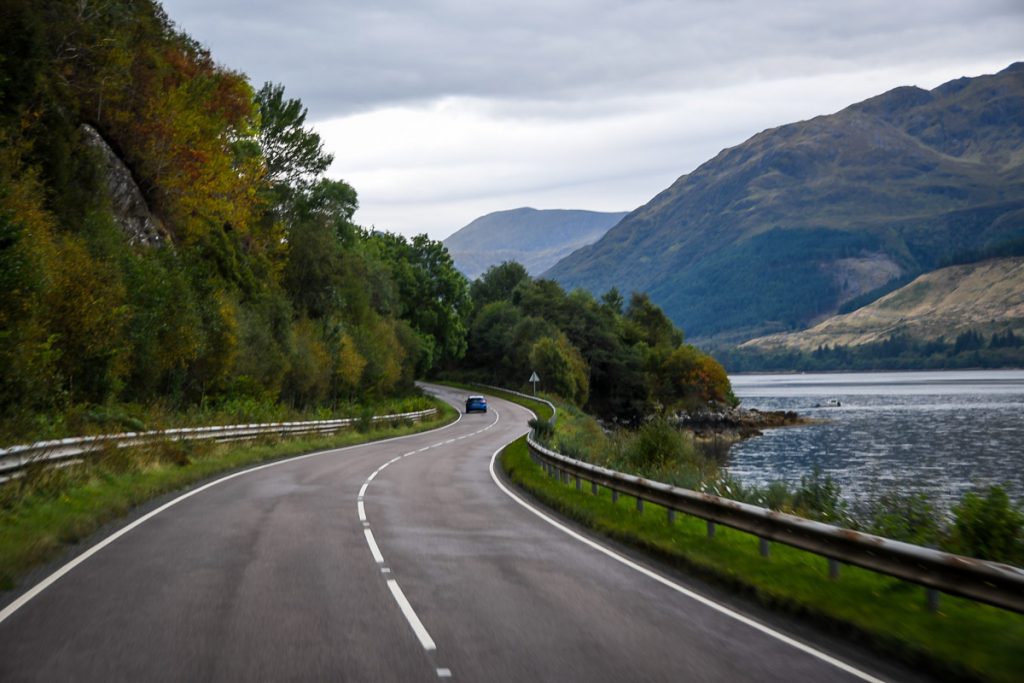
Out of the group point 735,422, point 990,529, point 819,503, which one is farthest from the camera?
point 735,422

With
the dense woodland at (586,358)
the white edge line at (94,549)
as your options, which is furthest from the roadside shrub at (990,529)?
the dense woodland at (586,358)

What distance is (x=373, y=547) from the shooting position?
13.7 meters

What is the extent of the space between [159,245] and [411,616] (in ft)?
109

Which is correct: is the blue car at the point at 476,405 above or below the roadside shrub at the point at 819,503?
below

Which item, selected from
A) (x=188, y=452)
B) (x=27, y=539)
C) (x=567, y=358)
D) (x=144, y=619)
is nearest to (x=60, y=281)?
(x=188, y=452)

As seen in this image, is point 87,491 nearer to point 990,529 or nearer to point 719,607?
point 719,607

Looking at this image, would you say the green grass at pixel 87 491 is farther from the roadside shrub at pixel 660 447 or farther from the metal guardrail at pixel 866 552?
the roadside shrub at pixel 660 447

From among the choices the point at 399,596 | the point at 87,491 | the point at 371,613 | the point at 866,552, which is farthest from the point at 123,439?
the point at 866,552

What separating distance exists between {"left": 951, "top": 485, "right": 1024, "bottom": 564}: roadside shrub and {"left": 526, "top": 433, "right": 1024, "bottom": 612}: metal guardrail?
6.79 ft

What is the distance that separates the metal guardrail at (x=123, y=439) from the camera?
52.6 ft

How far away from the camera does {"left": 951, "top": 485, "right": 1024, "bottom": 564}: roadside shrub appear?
11.5 metres

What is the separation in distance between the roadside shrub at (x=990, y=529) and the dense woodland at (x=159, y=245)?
15156 millimetres

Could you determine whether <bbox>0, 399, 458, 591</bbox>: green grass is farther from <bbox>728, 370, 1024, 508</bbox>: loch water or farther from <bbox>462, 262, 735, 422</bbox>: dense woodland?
<bbox>462, 262, 735, 422</bbox>: dense woodland

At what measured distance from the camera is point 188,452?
27734mm
